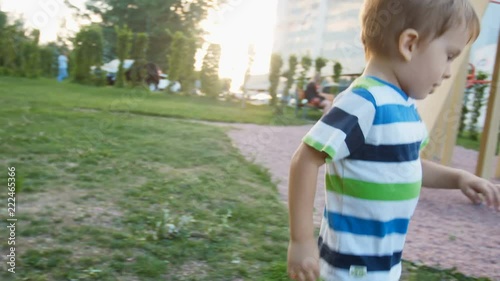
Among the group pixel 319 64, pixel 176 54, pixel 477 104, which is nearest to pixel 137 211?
pixel 477 104

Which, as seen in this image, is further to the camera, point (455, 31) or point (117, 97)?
point (117, 97)

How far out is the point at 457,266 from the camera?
279 centimetres

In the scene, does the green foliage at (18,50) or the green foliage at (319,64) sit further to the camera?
the green foliage at (18,50)

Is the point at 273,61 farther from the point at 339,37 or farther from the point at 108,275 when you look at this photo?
the point at 108,275

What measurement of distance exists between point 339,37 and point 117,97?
5.89 metres

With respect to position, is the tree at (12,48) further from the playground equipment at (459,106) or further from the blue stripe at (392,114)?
the blue stripe at (392,114)

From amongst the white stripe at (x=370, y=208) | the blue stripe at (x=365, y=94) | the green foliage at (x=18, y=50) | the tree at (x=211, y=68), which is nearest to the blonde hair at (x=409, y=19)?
the blue stripe at (x=365, y=94)

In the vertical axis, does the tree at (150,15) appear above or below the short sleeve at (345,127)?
above

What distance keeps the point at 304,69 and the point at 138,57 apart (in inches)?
188

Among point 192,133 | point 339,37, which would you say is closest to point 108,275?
point 192,133

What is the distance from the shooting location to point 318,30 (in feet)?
46.5

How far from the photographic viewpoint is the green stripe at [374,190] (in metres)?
1.22

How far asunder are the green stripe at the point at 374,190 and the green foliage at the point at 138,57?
45.1 feet

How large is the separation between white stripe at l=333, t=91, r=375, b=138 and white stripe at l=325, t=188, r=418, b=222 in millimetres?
173
